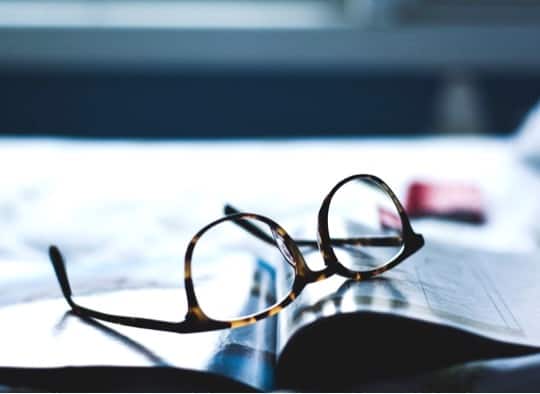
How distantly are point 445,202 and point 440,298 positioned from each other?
17.5 inches

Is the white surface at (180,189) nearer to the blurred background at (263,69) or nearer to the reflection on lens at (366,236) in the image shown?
the reflection on lens at (366,236)

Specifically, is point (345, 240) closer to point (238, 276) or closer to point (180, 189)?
point (238, 276)

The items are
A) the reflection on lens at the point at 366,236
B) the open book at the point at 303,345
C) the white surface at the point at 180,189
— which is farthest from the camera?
the white surface at the point at 180,189

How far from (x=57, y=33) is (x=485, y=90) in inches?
46.2

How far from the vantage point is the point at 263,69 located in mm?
1726

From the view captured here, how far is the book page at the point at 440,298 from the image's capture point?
419 mm

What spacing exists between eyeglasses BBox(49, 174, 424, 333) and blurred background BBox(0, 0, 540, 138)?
3.41ft

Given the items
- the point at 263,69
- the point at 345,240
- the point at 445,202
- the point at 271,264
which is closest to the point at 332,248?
the point at 345,240

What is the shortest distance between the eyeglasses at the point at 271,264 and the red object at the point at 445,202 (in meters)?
0.14

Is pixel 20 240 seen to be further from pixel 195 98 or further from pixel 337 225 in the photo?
pixel 195 98

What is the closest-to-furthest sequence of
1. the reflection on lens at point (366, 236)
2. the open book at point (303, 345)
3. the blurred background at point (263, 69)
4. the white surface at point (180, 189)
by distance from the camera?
the open book at point (303, 345) → the reflection on lens at point (366, 236) → the white surface at point (180, 189) → the blurred background at point (263, 69)

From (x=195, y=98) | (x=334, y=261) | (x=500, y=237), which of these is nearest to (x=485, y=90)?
(x=195, y=98)

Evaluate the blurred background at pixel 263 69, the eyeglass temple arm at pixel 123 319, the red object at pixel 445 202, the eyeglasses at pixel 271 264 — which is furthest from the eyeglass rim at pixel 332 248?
the blurred background at pixel 263 69

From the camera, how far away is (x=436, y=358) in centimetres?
43
